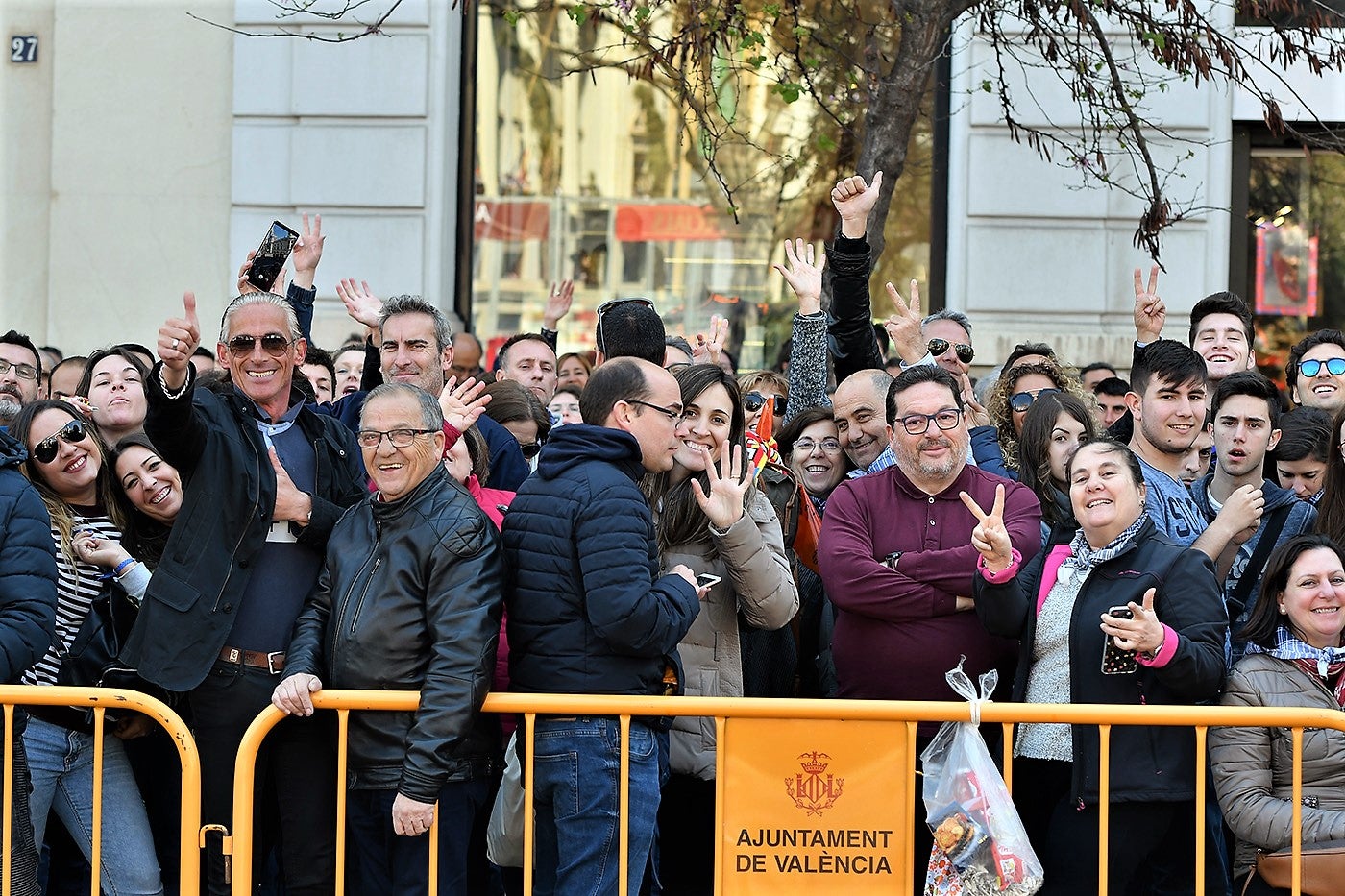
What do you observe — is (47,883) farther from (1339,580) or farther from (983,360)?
(983,360)

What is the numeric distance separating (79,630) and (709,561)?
207cm

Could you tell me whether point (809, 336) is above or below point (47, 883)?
above

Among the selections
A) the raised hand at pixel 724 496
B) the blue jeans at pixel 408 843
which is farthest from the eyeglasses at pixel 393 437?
the blue jeans at pixel 408 843

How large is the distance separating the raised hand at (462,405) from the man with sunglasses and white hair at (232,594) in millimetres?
470

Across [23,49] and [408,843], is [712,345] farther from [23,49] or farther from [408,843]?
[23,49]

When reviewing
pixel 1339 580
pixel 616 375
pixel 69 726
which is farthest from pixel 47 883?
pixel 1339 580

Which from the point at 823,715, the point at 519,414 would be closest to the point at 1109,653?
the point at 823,715

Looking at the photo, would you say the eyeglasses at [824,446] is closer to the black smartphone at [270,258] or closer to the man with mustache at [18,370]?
the black smartphone at [270,258]

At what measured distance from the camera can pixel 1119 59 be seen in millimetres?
9977

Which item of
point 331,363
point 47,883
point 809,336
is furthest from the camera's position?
point 331,363

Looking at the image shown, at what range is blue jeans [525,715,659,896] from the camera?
14.0ft

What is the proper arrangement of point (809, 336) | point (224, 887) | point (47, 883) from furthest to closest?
point (809, 336) < point (47, 883) < point (224, 887)

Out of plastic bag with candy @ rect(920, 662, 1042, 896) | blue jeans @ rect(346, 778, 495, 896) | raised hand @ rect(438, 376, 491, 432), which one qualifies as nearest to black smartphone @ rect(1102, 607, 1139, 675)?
plastic bag with candy @ rect(920, 662, 1042, 896)

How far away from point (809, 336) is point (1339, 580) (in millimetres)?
2524
